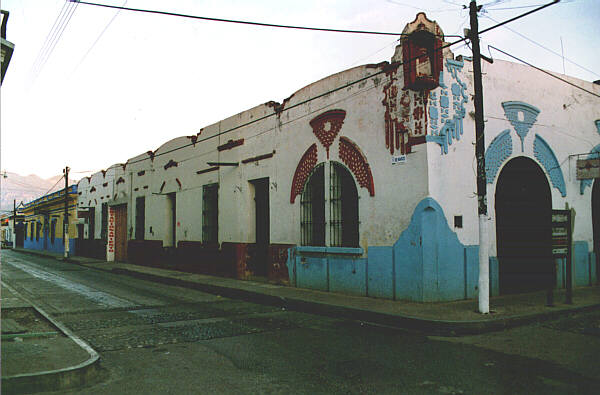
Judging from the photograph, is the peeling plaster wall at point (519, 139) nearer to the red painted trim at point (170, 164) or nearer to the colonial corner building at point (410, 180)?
the colonial corner building at point (410, 180)

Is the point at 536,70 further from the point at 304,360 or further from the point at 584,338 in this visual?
the point at 304,360

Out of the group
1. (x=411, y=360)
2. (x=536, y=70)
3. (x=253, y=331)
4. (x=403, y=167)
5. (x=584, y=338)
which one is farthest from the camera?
(x=536, y=70)

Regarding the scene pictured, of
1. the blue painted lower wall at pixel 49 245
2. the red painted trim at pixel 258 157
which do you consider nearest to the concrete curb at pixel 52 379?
the red painted trim at pixel 258 157

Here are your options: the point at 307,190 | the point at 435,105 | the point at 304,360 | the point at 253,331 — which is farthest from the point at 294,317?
the point at 435,105

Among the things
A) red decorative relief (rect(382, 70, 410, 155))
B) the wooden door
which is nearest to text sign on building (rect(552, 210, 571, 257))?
red decorative relief (rect(382, 70, 410, 155))

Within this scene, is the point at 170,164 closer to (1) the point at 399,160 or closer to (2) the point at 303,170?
(2) the point at 303,170

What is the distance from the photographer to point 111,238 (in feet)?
92.9

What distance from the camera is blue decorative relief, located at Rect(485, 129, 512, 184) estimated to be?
11.1 meters

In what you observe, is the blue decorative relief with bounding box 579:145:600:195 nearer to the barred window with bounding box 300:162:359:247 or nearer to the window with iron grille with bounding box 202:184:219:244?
the barred window with bounding box 300:162:359:247

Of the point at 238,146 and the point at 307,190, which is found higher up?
the point at 238,146

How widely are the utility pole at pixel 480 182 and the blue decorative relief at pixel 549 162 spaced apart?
13.8 feet

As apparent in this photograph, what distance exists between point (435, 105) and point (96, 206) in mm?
26856

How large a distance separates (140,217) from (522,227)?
63.0ft

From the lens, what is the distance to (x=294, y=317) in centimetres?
970
